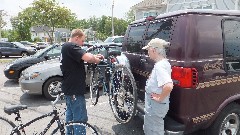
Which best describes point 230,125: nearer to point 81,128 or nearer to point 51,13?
point 81,128

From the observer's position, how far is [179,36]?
3291mm

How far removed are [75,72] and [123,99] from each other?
1.20 metres

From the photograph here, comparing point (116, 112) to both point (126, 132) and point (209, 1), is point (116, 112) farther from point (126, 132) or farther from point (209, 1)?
point (209, 1)

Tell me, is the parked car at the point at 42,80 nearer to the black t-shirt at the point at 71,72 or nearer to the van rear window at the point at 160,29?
the van rear window at the point at 160,29

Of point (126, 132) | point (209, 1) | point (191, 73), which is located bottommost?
point (126, 132)

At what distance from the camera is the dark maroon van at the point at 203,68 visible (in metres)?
3.22

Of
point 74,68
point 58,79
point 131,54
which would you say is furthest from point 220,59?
point 58,79

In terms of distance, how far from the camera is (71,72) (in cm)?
361

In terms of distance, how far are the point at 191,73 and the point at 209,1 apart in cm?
1987

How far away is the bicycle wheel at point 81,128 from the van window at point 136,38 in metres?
1.73

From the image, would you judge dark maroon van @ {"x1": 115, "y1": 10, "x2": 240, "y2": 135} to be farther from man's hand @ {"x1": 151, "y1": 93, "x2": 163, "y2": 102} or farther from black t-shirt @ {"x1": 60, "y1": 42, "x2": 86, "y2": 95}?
black t-shirt @ {"x1": 60, "y1": 42, "x2": 86, "y2": 95}

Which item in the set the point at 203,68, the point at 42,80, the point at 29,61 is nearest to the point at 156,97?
the point at 203,68

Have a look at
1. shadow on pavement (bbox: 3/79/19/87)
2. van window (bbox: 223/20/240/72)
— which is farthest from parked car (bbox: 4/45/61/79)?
van window (bbox: 223/20/240/72)

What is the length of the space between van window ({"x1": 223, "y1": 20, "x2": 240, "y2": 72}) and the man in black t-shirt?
186 centimetres
